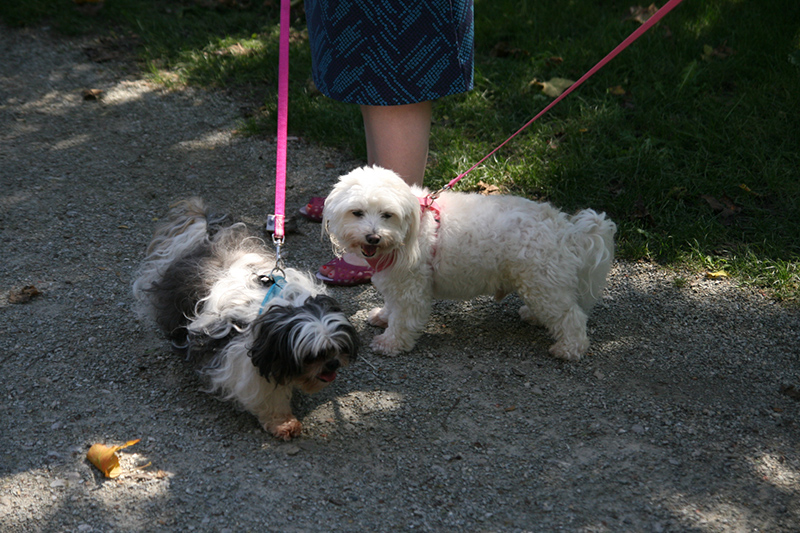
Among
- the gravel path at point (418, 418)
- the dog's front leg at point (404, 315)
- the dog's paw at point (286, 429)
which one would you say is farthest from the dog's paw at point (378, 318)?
the dog's paw at point (286, 429)

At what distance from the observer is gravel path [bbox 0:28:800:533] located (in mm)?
2439

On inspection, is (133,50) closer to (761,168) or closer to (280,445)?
(280,445)

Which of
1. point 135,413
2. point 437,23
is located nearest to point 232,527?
point 135,413

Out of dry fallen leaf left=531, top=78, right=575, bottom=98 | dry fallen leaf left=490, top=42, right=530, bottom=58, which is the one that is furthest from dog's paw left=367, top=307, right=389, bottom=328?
dry fallen leaf left=490, top=42, right=530, bottom=58

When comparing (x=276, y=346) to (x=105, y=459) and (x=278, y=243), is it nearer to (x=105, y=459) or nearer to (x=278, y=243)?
(x=278, y=243)

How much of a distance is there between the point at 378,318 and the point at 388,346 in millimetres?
290

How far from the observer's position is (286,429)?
9.15 ft

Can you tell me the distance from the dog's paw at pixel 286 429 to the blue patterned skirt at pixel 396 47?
177cm

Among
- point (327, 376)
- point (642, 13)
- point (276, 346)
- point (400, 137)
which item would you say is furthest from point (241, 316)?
point (642, 13)

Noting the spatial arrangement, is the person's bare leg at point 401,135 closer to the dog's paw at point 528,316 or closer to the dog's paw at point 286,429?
the dog's paw at point 528,316

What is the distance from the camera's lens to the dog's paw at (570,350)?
3.32m

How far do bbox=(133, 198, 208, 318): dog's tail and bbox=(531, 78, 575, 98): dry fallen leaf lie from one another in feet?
10.9

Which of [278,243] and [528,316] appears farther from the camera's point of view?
[528,316]

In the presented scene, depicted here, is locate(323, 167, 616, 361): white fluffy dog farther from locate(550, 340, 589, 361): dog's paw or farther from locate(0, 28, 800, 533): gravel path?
locate(0, 28, 800, 533): gravel path
